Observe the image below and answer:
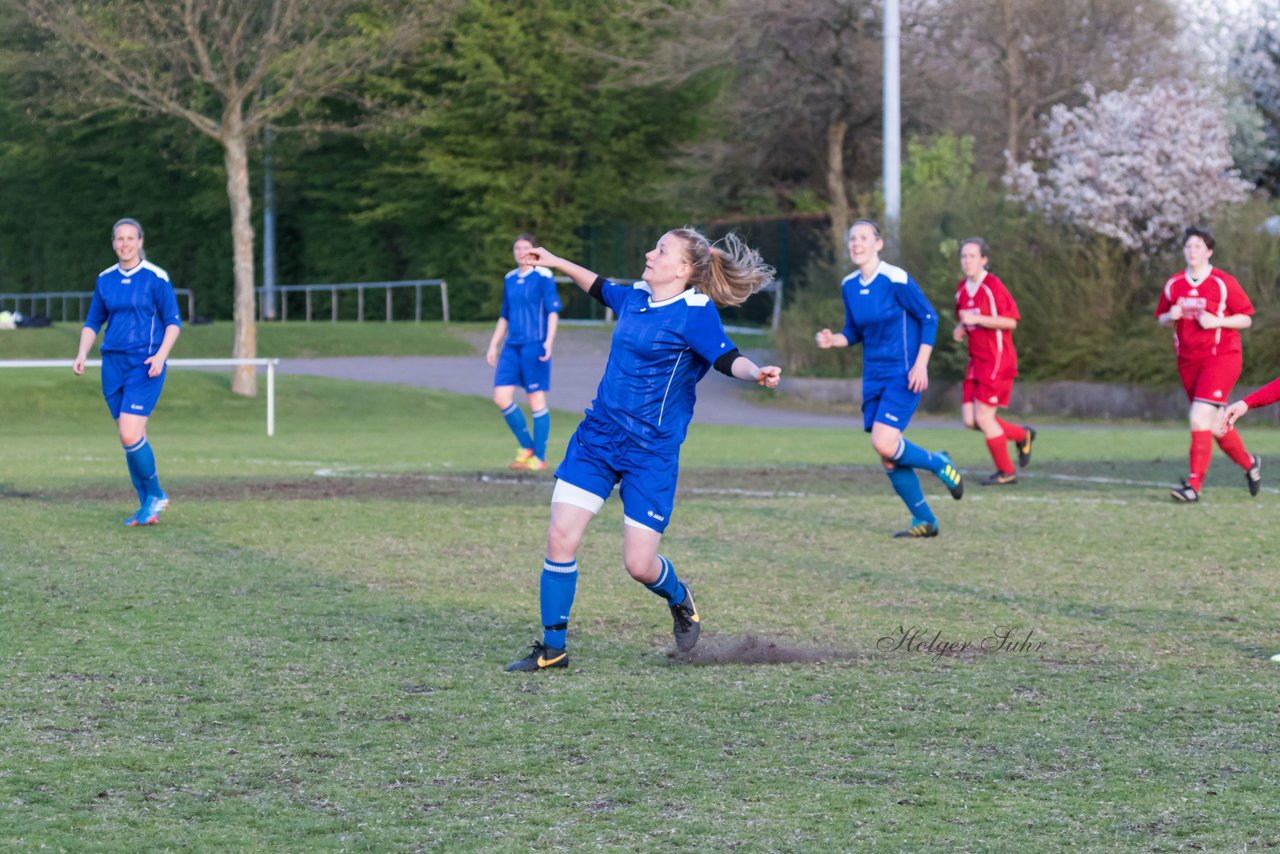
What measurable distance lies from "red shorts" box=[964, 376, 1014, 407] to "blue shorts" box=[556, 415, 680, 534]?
7.60 meters

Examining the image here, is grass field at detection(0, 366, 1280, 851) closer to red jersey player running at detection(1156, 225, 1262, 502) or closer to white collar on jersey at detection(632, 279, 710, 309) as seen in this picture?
red jersey player running at detection(1156, 225, 1262, 502)

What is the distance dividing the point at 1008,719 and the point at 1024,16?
3572 centimetres

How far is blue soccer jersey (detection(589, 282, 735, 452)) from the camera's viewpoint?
6.60m

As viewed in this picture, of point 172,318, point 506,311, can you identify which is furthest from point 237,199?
point 172,318

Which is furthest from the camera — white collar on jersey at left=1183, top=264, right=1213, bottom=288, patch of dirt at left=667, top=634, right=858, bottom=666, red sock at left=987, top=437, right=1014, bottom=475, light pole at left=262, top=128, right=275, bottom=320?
light pole at left=262, top=128, right=275, bottom=320

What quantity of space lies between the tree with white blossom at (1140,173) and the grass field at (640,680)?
13844mm

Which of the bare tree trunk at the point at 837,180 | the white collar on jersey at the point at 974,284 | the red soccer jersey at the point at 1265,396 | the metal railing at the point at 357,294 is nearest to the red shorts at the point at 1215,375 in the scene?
the white collar on jersey at the point at 974,284

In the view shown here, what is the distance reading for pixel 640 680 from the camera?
6.37 meters

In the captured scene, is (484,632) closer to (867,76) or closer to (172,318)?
(172,318)

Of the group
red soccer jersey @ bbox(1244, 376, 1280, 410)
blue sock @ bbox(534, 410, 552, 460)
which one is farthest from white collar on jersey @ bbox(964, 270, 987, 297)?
red soccer jersey @ bbox(1244, 376, 1280, 410)

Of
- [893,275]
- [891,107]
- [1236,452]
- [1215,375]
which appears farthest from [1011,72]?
[893,275]

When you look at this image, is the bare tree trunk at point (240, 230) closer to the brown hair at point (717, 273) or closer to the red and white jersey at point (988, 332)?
the red and white jersey at point (988, 332)

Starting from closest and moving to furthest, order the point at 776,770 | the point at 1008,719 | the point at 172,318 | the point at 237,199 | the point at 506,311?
the point at 776,770
the point at 1008,719
the point at 172,318
the point at 506,311
the point at 237,199

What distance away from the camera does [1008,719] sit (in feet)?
18.7
